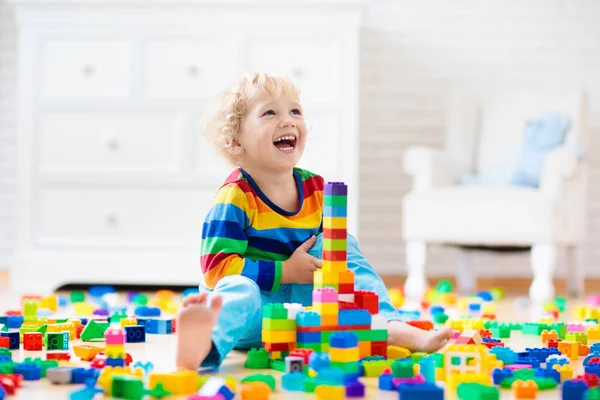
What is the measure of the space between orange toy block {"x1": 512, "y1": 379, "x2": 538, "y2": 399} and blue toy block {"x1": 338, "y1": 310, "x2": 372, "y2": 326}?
1.13ft

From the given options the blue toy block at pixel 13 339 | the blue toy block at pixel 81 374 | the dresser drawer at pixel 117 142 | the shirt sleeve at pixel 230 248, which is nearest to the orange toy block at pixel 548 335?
the shirt sleeve at pixel 230 248

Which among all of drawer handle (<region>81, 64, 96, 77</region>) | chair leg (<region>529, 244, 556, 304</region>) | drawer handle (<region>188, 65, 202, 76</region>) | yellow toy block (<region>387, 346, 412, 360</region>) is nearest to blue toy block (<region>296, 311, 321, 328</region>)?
yellow toy block (<region>387, 346, 412, 360</region>)

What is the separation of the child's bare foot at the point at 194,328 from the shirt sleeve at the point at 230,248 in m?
0.33

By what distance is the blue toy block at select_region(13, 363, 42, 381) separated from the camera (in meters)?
1.53

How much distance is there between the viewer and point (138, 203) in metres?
3.55

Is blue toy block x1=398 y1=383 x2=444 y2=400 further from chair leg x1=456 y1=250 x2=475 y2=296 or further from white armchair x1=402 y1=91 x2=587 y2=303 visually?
chair leg x1=456 y1=250 x2=475 y2=296

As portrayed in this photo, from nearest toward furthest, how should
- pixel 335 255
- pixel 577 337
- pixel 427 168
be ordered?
pixel 335 255
pixel 577 337
pixel 427 168

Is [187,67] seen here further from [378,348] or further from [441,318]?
[378,348]

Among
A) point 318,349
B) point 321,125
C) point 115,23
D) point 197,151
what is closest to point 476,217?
point 321,125

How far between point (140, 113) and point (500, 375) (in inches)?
94.9

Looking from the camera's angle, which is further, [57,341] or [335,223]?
[57,341]

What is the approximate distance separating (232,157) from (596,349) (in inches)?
35.5

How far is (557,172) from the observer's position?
3.41 m

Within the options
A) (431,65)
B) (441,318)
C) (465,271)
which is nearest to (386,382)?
(441,318)
